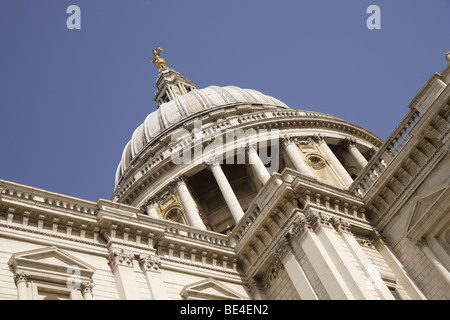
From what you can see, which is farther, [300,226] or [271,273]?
[271,273]

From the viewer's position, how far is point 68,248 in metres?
19.1

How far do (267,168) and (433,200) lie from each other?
19.8 m

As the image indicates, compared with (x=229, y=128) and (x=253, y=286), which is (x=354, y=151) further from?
(x=253, y=286)

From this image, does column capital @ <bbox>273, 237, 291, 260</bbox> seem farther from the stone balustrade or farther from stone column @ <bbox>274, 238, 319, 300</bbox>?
the stone balustrade

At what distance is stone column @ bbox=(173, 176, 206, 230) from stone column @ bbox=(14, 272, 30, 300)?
17.8 metres

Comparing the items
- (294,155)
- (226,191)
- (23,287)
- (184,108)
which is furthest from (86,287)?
(184,108)

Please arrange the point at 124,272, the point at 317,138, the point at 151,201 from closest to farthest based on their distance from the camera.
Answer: the point at 124,272 < the point at 151,201 < the point at 317,138

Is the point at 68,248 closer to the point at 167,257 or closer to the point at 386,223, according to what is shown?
the point at 167,257

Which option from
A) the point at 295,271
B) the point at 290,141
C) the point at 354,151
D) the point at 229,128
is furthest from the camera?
the point at 354,151

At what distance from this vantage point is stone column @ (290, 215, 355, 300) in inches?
739

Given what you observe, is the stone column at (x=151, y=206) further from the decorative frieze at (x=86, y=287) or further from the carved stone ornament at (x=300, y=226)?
the decorative frieze at (x=86, y=287)

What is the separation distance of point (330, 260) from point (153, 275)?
6.26 meters

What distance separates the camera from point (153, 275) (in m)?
19.8
